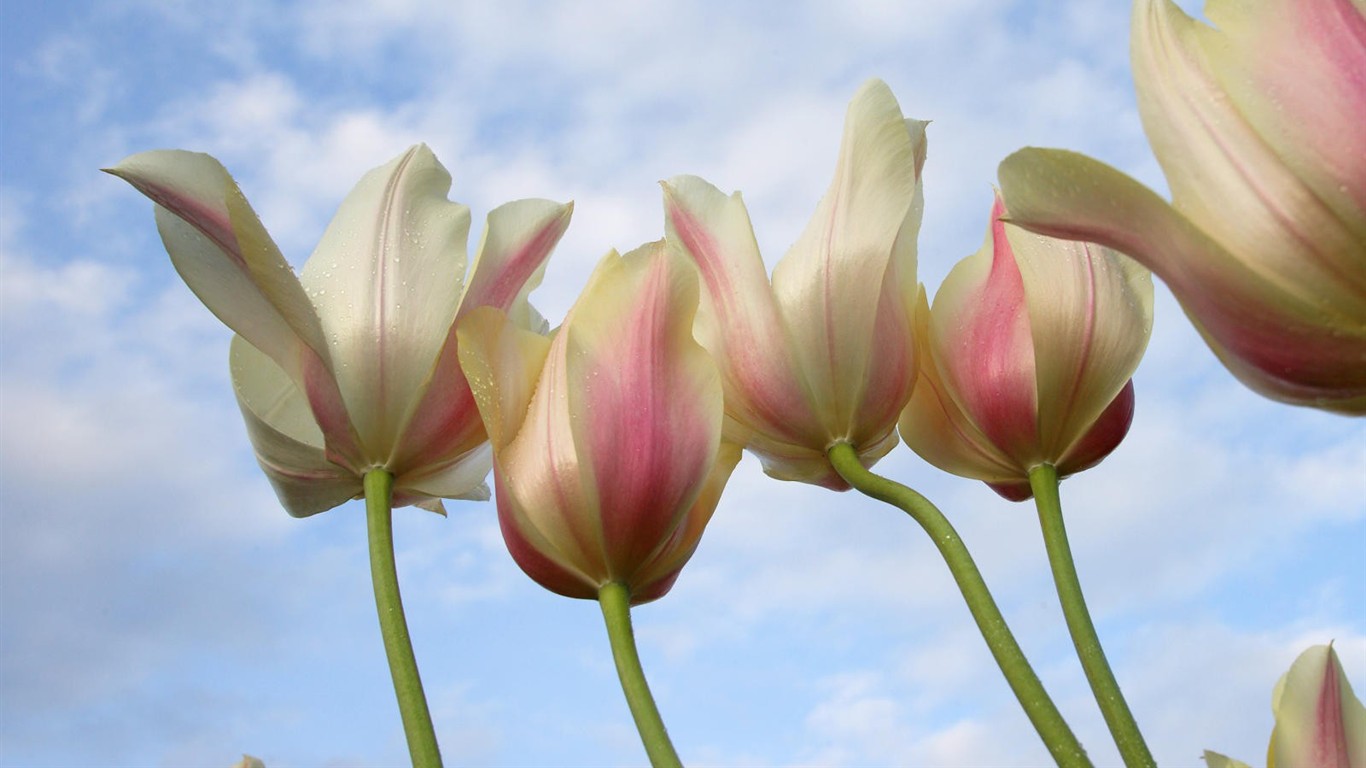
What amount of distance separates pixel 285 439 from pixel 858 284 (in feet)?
1.25

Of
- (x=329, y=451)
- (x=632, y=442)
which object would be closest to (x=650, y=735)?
(x=632, y=442)

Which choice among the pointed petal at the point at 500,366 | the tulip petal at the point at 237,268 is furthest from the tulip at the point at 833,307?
the tulip petal at the point at 237,268

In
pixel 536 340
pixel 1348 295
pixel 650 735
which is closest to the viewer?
pixel 1348 295

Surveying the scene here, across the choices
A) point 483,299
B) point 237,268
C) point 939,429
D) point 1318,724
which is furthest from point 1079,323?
point 237,268

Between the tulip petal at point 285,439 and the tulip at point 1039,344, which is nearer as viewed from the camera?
the tulip at point 1039,344

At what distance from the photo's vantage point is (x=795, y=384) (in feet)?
2.39

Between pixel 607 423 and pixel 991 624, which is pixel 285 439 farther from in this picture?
pixel 991 624

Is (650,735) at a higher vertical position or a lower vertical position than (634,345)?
lower

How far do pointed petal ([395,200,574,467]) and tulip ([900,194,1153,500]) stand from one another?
0.23 meters

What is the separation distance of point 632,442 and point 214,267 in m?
0.28

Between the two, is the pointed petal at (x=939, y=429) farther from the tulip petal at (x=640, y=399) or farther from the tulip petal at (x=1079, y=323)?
the tulip petal at (x=640, y=399)

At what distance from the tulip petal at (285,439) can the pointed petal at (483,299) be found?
8cm

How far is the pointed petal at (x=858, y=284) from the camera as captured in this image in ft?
2.37

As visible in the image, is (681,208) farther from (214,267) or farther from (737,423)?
(214,267)
